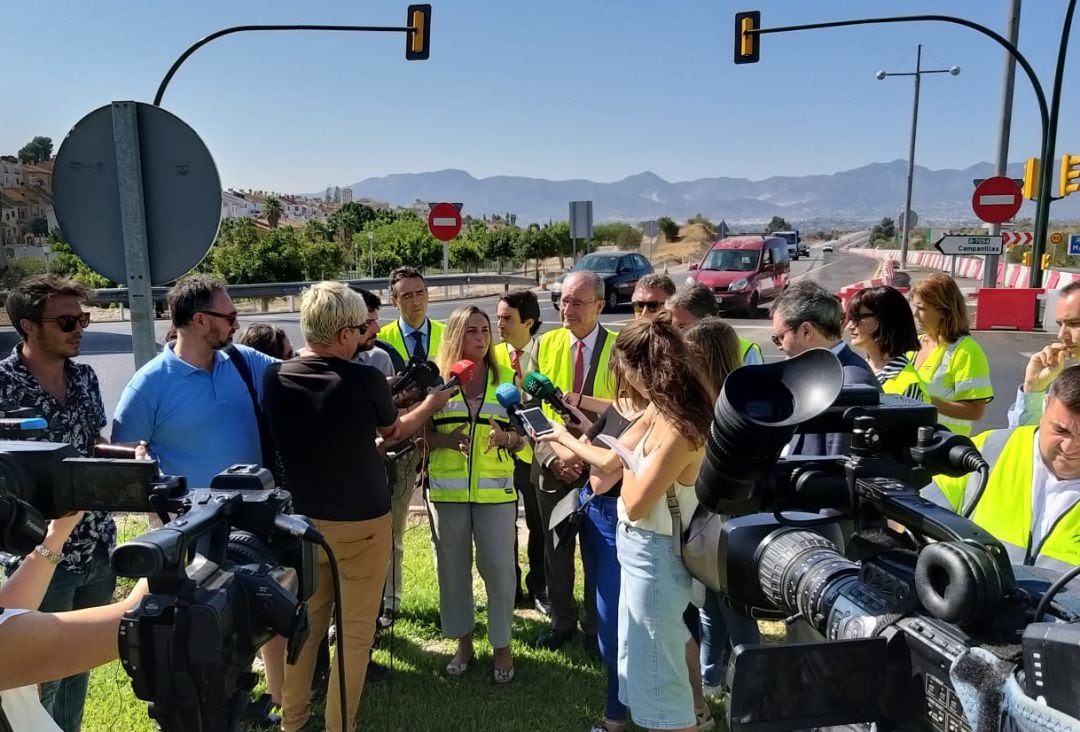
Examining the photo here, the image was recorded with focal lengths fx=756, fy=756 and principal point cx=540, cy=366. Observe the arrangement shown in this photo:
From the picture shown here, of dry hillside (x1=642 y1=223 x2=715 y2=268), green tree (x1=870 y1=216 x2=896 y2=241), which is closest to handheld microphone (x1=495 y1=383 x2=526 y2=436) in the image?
dry hillside (x1=642 y1=223 x2=715 y2=268)

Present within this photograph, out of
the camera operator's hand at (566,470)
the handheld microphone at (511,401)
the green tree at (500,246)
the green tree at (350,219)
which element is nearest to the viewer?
the handheld microphone at (511,401)

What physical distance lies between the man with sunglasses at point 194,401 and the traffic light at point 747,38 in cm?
1306

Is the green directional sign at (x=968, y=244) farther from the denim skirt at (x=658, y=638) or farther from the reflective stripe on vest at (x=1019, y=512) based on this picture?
the denim skirt at (x=658, y=638)

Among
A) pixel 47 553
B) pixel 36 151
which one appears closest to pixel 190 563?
pixel 47 553

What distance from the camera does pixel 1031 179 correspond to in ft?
47.5

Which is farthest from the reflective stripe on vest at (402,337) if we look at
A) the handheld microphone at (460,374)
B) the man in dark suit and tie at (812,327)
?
the man in dark suit and tie at (812,327)

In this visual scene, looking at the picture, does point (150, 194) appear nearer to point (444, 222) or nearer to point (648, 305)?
point (648, 305)

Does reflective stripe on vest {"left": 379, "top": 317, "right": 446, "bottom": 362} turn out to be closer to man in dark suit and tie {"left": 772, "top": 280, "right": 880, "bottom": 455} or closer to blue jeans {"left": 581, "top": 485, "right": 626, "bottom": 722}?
blue jeans {"left": 581, "top": 485, "right": 626, "bottom": 722}

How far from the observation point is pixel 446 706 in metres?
3.47

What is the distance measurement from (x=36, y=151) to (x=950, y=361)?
110 metres

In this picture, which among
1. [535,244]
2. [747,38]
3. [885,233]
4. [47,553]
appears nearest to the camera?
[47,553]

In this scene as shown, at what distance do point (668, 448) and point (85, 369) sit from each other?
241cm

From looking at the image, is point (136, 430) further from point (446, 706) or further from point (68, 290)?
point (446, 706)

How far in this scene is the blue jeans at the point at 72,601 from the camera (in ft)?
9.12
